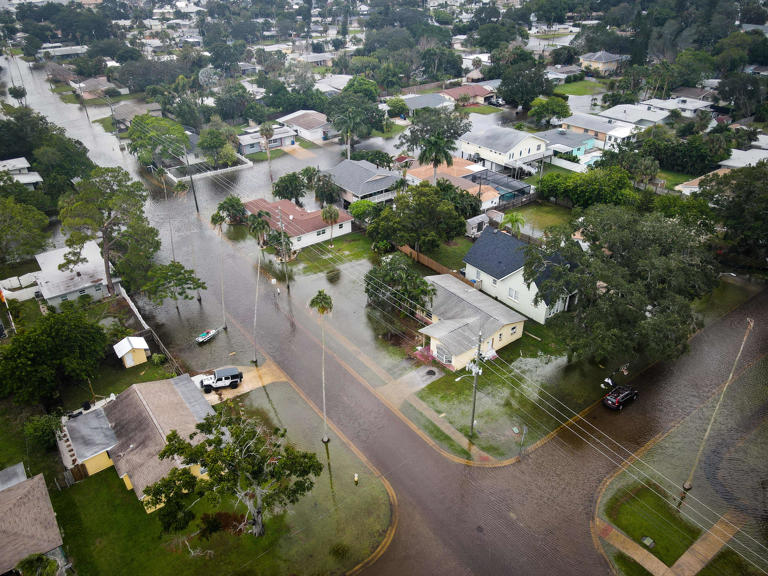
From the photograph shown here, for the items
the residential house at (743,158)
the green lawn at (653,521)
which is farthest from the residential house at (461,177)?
the green lawn at (653,521)

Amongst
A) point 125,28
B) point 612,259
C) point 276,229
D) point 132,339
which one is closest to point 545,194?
point 612,259

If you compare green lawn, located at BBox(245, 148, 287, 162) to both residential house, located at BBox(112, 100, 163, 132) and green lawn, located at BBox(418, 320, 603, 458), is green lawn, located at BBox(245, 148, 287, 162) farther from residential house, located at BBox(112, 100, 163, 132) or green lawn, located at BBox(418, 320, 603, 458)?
green lawn, located at BBox(418, 320, 603, 458)

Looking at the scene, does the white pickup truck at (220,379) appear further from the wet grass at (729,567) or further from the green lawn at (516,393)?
the wet grass at (729,567)

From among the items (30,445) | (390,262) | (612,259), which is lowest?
(30,445)

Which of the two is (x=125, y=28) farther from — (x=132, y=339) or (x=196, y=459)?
(x=196, y=459)

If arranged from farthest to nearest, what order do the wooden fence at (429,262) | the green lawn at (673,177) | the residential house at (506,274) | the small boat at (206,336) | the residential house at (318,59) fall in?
the residential house at (318,59) < the green lawn at (673,177) < the wooden fence at (429,262) < the residential house at (506,274) < the small boat at (206,336)

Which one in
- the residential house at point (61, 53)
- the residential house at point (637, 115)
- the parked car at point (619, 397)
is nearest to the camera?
the parked car at point (619, 397)

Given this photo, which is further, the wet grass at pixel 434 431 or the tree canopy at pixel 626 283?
the tree canopy at pixel 626 283
